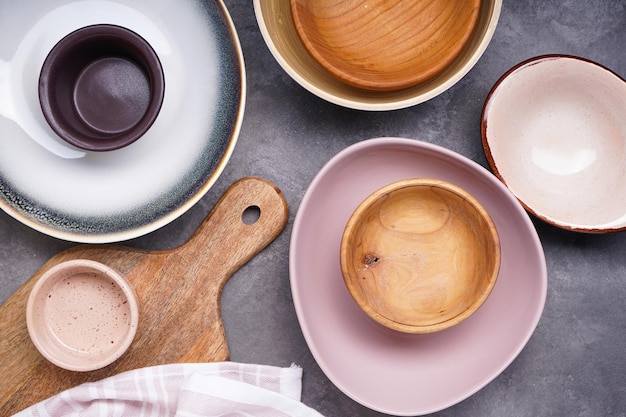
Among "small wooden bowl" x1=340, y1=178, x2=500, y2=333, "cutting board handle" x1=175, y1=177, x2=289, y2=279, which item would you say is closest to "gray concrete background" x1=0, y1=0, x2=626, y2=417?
"cutting board handle" x1=175, y1=177, x2=289, y2=279

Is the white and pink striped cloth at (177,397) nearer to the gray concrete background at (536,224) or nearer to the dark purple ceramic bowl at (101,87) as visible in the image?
the gray concrete background at (536,224)

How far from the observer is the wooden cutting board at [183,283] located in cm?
90

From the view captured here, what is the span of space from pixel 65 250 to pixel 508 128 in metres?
0.66

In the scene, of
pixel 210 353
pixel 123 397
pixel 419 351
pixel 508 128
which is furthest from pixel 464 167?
pixel 123 397

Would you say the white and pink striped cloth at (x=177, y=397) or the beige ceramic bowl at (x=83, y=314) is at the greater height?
the beige ceramic bowl at (x=83, y=314)

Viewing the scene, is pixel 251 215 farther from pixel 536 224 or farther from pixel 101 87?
pixel 536 224

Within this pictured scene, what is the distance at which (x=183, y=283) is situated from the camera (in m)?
0.91

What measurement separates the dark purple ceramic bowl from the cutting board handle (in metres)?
0.17

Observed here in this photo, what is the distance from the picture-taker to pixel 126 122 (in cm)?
86

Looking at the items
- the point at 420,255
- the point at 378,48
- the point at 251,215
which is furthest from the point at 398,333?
the point at 378,48

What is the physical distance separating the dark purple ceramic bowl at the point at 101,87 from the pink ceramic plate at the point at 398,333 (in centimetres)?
26

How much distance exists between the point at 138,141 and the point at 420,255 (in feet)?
1.33

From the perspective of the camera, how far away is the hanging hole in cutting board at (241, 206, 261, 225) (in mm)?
930

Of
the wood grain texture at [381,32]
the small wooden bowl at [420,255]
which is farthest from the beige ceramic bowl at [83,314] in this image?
the wood grain texture at [381,32]
